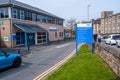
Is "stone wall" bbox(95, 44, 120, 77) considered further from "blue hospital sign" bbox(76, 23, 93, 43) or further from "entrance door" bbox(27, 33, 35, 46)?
"entrance door" bbox(27, 33, 35, 46)

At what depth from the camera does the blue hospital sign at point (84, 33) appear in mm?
18547

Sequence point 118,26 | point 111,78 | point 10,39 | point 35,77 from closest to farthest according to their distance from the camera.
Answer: point 111,78, point 35,77, point 10,39, point 118,26

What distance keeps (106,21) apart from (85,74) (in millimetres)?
89540

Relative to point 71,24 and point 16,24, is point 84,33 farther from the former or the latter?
point 71,24

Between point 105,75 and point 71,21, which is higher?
point 71,21

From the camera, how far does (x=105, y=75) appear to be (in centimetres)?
902

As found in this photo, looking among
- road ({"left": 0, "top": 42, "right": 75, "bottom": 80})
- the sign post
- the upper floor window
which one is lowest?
road ({"left": 0, "top": 42, "right": 75, "bottom": 80})

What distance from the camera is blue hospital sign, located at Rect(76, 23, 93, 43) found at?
1855 cm

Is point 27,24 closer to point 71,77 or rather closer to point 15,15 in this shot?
point 15,15

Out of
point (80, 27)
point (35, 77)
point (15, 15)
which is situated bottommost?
point (35, 77)

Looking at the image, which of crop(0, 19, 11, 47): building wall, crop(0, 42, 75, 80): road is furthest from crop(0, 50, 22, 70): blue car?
crop(0, 19, 11, 47): building wall

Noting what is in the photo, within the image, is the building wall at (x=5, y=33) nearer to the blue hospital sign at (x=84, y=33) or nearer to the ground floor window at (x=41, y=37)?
the ground floor window at (x=41, y=37)

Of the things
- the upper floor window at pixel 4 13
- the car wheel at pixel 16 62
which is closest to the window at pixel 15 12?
the upper floor window at pixel 4 13

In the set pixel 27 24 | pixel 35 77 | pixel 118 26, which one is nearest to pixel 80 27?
pixel 35 77
